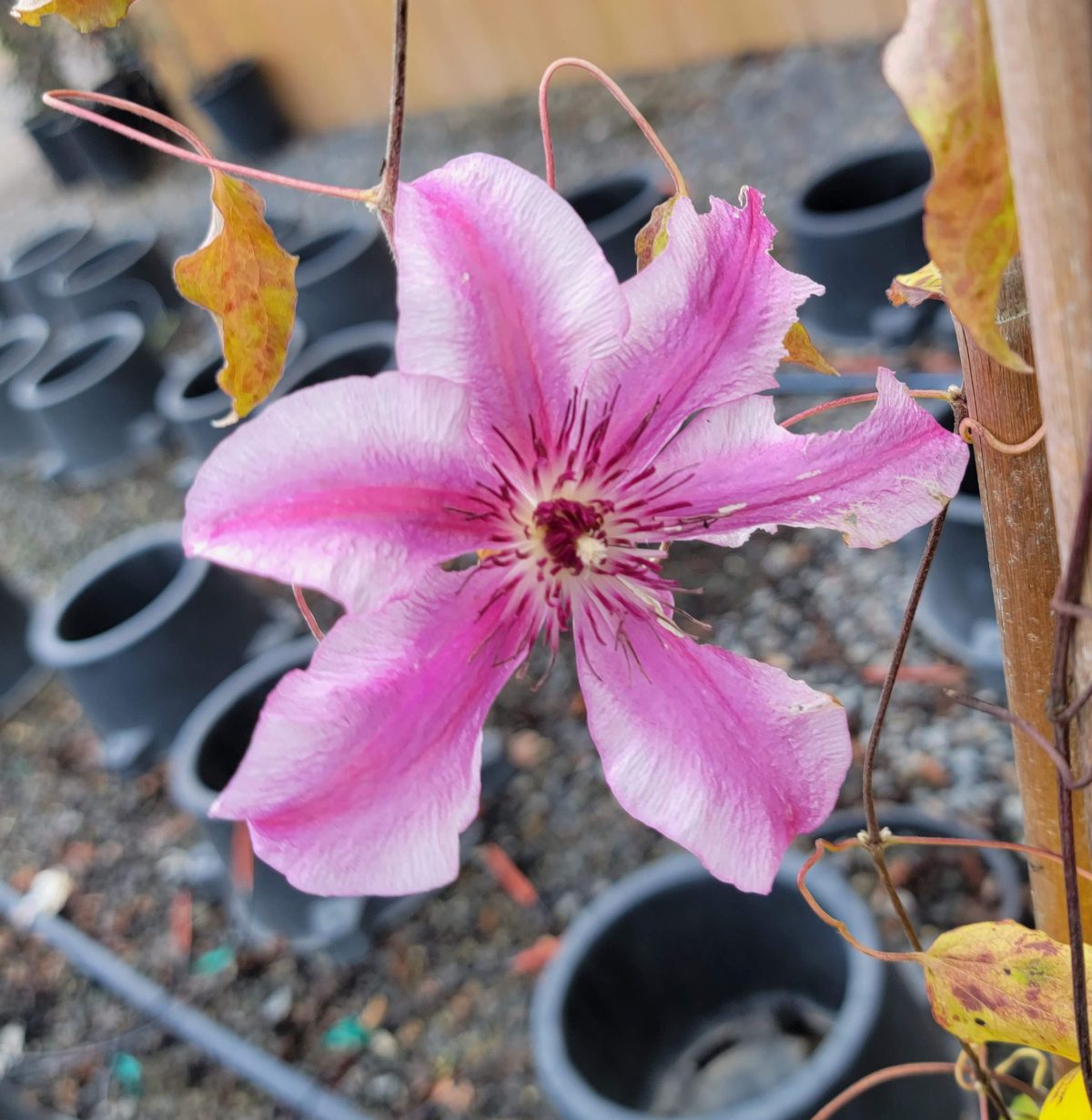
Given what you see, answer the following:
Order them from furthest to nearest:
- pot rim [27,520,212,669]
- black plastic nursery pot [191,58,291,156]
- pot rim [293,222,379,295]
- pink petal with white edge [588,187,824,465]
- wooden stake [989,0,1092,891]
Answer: black plastic nursery pot [191,58,291,156]
pot rim [293,222,379,295]
pot rim [27,520,212,669]
pink petal with white edge [588,187,824,465]
wooden stake [989,0,1092,891]

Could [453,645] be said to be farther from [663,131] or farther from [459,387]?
[663,131]

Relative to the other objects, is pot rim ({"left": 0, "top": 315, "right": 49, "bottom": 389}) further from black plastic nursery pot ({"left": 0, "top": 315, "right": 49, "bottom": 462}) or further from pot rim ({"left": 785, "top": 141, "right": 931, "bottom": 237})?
pot rim ({"left": 785, "top": 141, "right": 931, "bottom": 237})

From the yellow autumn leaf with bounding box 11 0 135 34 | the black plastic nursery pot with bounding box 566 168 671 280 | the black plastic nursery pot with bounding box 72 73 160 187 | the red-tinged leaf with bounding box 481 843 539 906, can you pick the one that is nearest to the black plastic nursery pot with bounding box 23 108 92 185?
the black plastic nursery pot with bounding box 72 73 160 187

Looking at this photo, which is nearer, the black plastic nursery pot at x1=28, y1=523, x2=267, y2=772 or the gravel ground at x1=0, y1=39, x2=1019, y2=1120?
the gravel ground at x1=0, y1=39, x2=1019, y2=1120

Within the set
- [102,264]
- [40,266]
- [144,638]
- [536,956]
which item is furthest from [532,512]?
[40,266]

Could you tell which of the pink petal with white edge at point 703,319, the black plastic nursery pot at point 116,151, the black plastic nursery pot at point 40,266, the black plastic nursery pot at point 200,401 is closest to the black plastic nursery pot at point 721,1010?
the pink petal with white edge at point 703,319

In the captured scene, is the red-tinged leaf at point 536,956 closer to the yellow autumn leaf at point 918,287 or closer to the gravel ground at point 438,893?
the gravel ground at point 438,893
